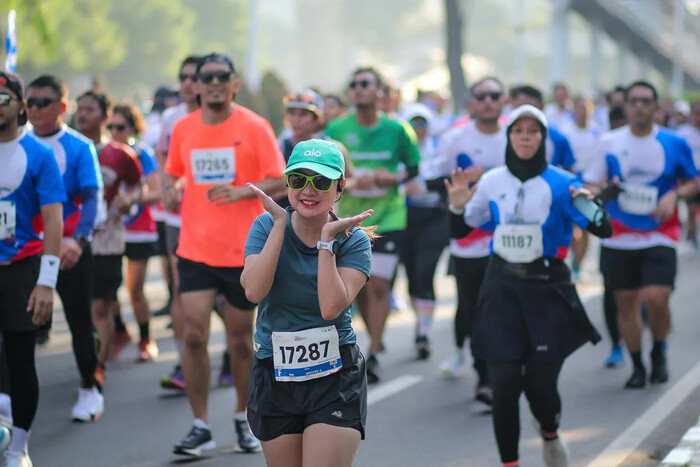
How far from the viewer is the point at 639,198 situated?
9594mm

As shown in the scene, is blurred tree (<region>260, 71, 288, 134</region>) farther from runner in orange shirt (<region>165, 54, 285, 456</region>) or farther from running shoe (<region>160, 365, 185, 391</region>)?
runner in orange shirt (<region>165, 54, 285, 456</region>)

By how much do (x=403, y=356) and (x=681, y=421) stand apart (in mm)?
3039

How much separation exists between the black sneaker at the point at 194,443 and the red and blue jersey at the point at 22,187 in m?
1.37

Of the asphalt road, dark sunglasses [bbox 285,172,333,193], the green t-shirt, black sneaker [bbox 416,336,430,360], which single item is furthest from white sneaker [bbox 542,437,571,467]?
black sneaker [bbox 416,336,430,360]

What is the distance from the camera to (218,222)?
7543mm

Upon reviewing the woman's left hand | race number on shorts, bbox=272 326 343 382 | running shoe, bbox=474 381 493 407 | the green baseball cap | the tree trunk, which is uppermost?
the tree trunk

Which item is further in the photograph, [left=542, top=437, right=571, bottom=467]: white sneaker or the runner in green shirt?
the runner in green shirt

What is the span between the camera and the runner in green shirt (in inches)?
396

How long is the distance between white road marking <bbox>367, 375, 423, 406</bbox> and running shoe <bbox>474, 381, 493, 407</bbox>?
2.01 ft

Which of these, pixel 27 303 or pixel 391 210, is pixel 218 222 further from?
pixel 391 210

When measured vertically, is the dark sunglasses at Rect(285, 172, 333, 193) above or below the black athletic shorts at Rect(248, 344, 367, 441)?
above

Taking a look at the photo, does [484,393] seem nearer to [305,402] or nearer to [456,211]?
[456,211]

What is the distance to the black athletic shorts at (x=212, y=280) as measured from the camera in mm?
7480

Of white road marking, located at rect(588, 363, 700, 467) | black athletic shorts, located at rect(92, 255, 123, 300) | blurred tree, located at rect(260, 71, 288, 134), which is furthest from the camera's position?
blurred tree, located at rect(260, 71, 288, 134)
